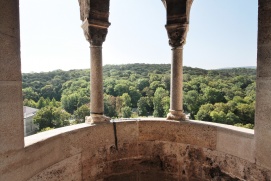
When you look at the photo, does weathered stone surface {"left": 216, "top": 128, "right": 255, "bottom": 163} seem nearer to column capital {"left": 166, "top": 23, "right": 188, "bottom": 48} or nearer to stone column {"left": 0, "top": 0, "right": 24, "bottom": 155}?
column capital {"left": 166, "top": 23, "right": 188, "bottom": 48}

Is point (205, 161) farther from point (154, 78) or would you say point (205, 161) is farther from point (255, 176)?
point (154, 78)

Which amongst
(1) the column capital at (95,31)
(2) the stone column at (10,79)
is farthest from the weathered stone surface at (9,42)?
(1) the column capital at (95,31)

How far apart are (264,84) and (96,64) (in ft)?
11.6

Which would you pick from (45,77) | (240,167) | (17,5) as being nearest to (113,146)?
(240,167)

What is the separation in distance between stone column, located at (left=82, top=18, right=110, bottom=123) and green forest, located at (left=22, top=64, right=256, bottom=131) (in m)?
35.9

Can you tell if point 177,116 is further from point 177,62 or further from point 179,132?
point 177,62

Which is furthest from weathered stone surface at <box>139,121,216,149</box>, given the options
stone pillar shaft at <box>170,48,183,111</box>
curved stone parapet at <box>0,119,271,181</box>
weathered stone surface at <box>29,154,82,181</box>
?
weathered stone surface at <box>29,154,82,181</box>

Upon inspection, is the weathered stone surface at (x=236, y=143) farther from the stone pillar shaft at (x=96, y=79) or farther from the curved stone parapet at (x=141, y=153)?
the stone pillar shaft at (x=96, y=79)

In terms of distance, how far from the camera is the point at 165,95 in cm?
5041

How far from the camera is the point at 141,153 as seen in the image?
5129 millimetres

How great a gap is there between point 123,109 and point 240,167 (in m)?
47.9

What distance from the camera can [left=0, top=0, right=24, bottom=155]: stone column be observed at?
259cm

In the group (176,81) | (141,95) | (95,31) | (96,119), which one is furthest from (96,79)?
(141,95)

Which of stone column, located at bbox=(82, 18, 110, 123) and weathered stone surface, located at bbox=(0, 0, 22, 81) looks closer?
weathered stone surface, located at bbox=(0, 0, 22, 81)
